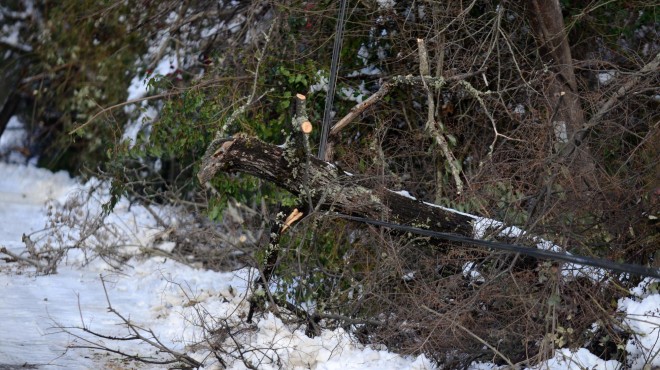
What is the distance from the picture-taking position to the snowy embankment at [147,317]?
17.2 ft

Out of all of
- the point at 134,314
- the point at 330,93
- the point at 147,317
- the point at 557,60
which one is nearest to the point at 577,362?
the point at 330,93

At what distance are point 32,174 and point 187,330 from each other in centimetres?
784

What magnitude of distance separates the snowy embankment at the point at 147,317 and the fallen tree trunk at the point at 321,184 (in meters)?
0.84

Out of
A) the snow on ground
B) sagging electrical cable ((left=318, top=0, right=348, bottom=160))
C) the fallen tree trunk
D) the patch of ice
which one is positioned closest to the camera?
the patch of ice

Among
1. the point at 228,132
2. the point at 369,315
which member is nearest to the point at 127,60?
the point at 228,132

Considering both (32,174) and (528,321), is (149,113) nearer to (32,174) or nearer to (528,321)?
(32,174)

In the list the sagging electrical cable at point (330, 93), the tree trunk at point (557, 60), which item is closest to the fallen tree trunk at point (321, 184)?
the sagging electrical cable at point (330, 93)

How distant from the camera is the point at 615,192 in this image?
5.13 m

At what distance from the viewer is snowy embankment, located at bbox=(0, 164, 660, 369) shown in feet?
17.2

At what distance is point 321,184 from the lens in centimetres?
578

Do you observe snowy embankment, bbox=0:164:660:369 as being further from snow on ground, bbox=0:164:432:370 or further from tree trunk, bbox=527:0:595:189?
tree trunk, bbox=527:0:595:189

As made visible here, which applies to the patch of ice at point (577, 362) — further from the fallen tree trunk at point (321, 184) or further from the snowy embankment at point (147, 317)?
the fallen tree trunk at point (321, 184)

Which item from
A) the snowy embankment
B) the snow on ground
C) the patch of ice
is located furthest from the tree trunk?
the snow on ground

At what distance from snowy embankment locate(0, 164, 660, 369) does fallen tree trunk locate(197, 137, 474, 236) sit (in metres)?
0.84
